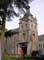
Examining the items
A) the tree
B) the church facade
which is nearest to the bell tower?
the church facade

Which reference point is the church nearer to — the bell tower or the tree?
the bell tower

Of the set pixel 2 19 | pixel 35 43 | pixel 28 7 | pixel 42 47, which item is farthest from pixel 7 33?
pixel 42 47

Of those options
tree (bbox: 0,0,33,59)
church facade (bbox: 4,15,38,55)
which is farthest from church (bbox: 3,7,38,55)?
tree (bbox: 0,0,33,59)

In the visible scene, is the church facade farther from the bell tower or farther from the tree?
the tree

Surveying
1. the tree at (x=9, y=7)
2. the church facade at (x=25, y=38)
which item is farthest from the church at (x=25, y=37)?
the tree at (x=9, y=7)

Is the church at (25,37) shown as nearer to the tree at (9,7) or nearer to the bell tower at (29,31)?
the bell tower at (29,31)

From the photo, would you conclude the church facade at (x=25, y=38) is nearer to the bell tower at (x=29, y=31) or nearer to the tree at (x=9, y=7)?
the bell tower at (x=29, y=31)

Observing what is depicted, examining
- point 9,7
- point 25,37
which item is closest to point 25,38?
point 25,37

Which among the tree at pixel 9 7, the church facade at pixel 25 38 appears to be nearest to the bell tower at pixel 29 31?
the church facade at pixel 25 38

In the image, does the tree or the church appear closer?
the tree

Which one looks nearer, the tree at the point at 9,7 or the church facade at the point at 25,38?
the tree at the point at 9,7

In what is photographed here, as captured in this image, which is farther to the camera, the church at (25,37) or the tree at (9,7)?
the church at (25,37)

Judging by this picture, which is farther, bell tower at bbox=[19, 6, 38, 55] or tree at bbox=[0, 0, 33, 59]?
bell tower at bbox=[19, 6, 38, 55]

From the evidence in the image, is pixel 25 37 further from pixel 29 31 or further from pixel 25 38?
pixel 29 31
